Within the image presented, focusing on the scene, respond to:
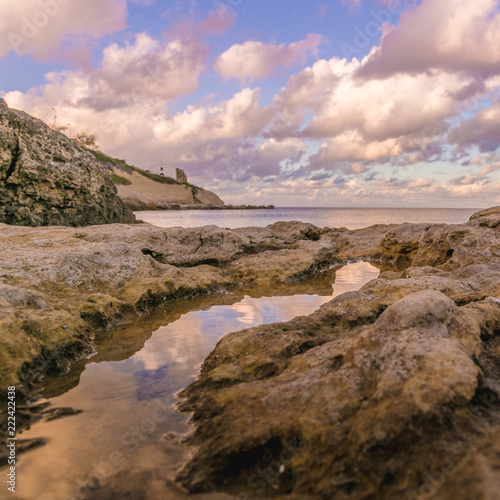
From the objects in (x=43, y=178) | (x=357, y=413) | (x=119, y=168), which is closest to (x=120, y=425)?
(x=357, y=413)

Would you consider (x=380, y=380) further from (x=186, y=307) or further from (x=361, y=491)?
(x=186, y=307)

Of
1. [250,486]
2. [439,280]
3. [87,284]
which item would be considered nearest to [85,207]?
[87,284]

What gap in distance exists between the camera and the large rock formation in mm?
12297

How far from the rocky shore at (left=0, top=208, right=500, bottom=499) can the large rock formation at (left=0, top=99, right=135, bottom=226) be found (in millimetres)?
5811

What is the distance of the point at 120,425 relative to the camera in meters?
3.62

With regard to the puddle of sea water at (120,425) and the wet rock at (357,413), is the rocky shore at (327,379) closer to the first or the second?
the wet rock at (357,413)

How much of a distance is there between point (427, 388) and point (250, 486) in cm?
148

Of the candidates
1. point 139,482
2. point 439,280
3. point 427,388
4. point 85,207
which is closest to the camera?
point 427,388

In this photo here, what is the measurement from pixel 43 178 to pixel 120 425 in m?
12.1

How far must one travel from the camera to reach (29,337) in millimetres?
4637

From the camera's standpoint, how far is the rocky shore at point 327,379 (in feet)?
7.47

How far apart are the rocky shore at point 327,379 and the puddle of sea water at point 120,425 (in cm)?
26

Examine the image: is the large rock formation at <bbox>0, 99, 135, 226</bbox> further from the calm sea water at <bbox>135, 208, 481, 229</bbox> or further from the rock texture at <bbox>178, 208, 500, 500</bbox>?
the calm sea water at <bbox>135, 208, 481, 229</bbox>

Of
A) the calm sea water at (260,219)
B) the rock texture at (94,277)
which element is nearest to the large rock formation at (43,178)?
the rock texture at (94,277)
